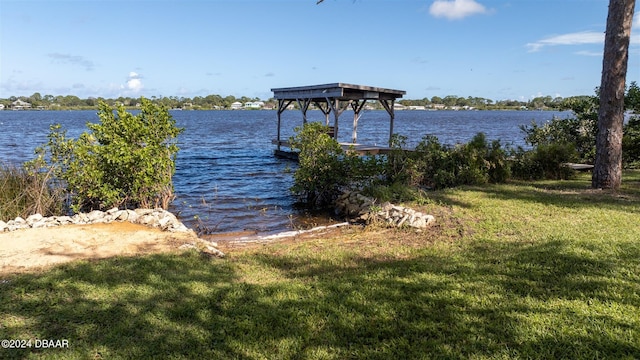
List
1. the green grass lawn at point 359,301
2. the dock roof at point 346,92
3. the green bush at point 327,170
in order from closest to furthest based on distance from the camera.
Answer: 1. the green grass lawn at point 359,301
2. the green bush at point 327,170
3. the dock roof at point 346,92

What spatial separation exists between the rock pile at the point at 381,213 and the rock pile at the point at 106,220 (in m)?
3.61

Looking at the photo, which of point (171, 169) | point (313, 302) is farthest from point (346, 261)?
point (171, 169)

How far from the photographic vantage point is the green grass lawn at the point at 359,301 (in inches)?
139

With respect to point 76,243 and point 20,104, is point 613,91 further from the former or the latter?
point 20,104

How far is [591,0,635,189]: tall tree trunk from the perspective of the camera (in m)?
8.79

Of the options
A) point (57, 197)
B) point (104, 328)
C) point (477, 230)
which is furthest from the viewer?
point (57, 197)

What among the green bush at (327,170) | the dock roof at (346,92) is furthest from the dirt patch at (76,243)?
the dock roof at (346,92)

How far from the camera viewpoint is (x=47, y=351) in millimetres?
3523

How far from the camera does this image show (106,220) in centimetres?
805

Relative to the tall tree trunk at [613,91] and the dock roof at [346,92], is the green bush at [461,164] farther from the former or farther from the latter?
the dock roof at [346,92]

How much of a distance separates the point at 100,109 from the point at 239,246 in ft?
15.6

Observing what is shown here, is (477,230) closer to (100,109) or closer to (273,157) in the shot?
(100,109)

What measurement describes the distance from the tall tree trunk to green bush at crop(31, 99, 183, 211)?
31.6ft

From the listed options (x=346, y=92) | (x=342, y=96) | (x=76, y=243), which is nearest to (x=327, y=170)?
(x=76, y=243)
